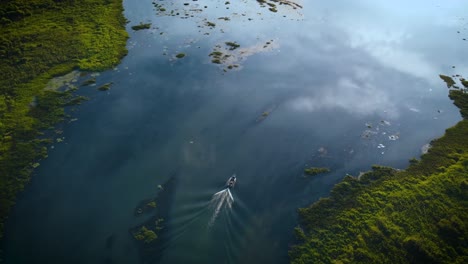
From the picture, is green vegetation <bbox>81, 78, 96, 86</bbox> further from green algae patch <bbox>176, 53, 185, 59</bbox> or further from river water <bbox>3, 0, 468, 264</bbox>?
green algae patch <bbox>176, 53, 185, 59</bbox>

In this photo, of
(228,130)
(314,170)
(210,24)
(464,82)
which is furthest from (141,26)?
(464,82)

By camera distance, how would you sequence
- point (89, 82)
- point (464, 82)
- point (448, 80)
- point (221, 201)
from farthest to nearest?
point (448, 80), point (464, 82), point (89, 82), point (221, 201)

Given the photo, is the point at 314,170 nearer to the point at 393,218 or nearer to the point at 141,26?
the point at 393,218

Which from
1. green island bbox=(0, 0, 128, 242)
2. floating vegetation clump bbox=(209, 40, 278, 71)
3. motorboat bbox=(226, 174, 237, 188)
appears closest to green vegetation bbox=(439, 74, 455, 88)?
floating vegetation clump bbox=(209, 40, 278, 71)

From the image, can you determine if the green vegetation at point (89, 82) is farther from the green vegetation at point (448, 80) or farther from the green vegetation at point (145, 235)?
the green vegetation at point (448, 80)

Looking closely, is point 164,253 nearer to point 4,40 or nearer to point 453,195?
point 453,195

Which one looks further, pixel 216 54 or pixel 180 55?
pixel 216 54
